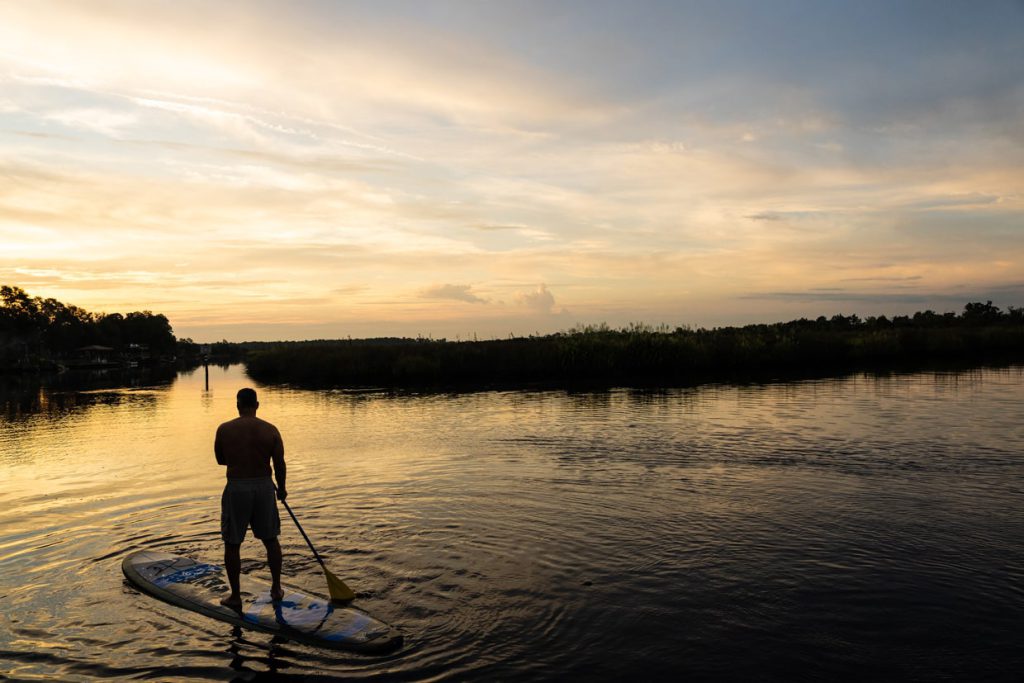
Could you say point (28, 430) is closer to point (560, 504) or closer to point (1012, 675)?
point (560, 504)

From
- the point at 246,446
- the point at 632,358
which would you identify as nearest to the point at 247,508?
the point at 246,446

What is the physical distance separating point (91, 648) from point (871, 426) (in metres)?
22.5

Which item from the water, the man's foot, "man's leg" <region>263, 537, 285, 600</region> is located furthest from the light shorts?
the water

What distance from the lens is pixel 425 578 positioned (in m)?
9.77

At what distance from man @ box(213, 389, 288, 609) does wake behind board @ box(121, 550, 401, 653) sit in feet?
0.75

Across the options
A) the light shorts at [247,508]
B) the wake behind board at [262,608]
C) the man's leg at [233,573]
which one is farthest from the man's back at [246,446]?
the wake behind board at [262,608]

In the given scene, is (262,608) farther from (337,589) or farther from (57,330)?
(57,330)

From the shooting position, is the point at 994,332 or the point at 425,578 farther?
the point at 994,332

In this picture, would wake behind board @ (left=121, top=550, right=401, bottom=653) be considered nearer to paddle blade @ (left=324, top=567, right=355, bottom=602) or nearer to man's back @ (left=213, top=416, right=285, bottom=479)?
paddle blade @ (left=324, top=567, right=355, bottom=602)

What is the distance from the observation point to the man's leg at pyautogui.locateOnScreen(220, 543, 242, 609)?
8664mm

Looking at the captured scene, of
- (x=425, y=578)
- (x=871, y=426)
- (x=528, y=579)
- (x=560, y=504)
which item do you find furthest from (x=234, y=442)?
(x=871, y=426)

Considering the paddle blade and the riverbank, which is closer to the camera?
the paddle blade

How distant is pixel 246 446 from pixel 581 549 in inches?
216

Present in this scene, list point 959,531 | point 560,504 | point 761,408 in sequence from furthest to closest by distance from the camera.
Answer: point 761,408
point 560,504
point 959,531
